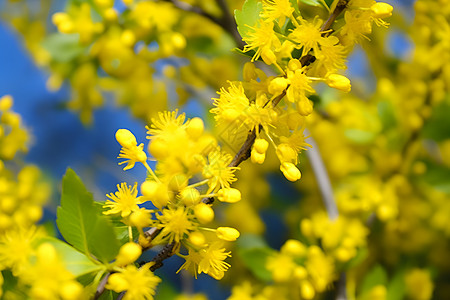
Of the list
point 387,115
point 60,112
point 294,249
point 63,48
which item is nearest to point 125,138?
point 294,249

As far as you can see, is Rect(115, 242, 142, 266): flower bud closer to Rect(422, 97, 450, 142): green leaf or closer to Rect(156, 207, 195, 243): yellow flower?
Rect(156, 207, 195, 243): yellow flower

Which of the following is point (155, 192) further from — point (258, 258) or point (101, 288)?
point (258, 258)

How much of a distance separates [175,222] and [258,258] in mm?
379

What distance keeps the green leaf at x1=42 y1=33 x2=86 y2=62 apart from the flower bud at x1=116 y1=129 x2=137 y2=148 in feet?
1.45

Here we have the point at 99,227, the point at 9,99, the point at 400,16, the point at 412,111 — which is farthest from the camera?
the point at 400,16

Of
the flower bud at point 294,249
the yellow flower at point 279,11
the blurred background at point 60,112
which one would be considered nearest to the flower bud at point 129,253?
the yellow flower at point 279,11

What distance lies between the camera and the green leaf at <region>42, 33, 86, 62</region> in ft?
2.55

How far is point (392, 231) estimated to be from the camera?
2.91 ft

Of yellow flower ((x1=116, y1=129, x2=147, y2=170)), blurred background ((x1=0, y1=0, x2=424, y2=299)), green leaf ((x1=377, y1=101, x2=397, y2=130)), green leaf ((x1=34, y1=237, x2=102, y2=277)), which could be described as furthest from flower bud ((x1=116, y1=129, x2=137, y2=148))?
blurred background ((x1=0, y1=0, x2=424, y2=299))

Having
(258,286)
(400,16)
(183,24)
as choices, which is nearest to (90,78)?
(183,24)

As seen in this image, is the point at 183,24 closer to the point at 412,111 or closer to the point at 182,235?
the point at 412,111

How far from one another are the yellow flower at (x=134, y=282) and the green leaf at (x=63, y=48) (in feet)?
1.71

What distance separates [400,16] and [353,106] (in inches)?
12.6

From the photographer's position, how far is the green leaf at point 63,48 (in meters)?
0.78
